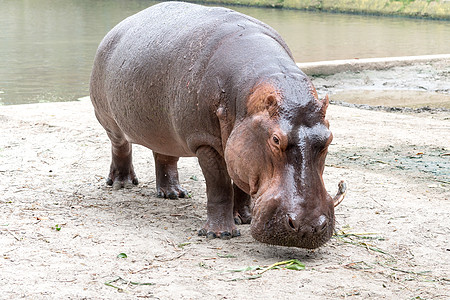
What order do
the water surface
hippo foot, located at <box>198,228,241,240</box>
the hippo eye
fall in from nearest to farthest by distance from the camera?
the hippo eye
hippo foot, located at <box>198,228,241,240</box>
the water surface

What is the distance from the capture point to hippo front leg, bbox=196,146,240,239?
403cm

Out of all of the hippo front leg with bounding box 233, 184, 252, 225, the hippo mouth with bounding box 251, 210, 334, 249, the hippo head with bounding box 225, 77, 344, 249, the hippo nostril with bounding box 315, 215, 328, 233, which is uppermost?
the hippo head with bounding box 225, 77, 344, 249

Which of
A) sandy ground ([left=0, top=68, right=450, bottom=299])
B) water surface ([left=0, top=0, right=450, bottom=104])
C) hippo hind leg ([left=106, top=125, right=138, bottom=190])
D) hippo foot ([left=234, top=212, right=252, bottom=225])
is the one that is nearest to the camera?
sandy ground ([left=0, top=68, right=450, bottom=299])

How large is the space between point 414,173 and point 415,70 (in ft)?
20.9

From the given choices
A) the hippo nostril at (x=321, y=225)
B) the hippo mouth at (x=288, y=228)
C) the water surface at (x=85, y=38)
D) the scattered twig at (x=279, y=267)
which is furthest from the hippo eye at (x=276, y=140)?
the water surface at (x=85, y=38)

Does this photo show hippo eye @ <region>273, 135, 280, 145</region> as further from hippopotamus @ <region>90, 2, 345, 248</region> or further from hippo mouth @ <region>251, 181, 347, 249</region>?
hippo mouth @ <region>251, 181, 347, 249</region>

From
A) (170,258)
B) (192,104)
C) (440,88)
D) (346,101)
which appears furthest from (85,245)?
(440,88)

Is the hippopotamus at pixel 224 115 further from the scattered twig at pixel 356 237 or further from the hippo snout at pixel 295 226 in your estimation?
the scattered twig at pixel 356 237

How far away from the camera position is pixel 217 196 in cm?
406

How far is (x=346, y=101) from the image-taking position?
1005 centimetres

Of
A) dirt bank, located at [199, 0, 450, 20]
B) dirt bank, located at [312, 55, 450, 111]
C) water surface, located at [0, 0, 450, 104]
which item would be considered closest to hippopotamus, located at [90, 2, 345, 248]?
dirt bank, located at [312, 55, 450, 111]

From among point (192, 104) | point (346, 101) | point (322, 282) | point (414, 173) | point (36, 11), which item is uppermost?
point (192, 104)

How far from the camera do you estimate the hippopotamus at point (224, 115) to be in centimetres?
330

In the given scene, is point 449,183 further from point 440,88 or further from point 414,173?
point 440,88
